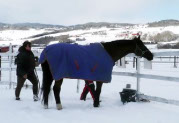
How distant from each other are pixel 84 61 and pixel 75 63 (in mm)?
182

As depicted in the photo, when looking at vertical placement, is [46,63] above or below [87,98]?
above

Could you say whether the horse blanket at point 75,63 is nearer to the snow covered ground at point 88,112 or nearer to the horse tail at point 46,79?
the horse tail at point 46,79

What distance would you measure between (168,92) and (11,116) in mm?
4892

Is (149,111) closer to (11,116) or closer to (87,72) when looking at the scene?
(87,72)

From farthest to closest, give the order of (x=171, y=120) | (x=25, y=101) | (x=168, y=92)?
(x=168, y=92), (x=25, y=101), (x=171, y=120)

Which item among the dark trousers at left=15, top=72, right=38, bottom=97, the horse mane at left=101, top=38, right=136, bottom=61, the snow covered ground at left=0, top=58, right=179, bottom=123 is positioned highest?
the horse mane at left=101, top=38, right=136, bottom=61

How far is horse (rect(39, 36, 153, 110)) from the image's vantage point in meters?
5.91

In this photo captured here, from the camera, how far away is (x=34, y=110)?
5996 mm

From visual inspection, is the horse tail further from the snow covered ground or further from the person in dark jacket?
the person in dark jacket

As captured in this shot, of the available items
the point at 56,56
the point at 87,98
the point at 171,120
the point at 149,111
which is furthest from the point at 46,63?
the point at 171,120

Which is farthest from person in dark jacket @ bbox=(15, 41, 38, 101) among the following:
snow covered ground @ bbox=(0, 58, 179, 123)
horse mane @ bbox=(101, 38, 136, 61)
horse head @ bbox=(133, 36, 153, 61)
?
horse head @ bbox=(133, 36, 153, 61)

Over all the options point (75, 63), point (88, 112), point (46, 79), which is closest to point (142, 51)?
point (75, 63)

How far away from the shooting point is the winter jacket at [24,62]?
7.26m

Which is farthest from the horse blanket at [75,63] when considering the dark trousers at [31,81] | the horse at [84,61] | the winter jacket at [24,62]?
the dark trousers at [31,81]
